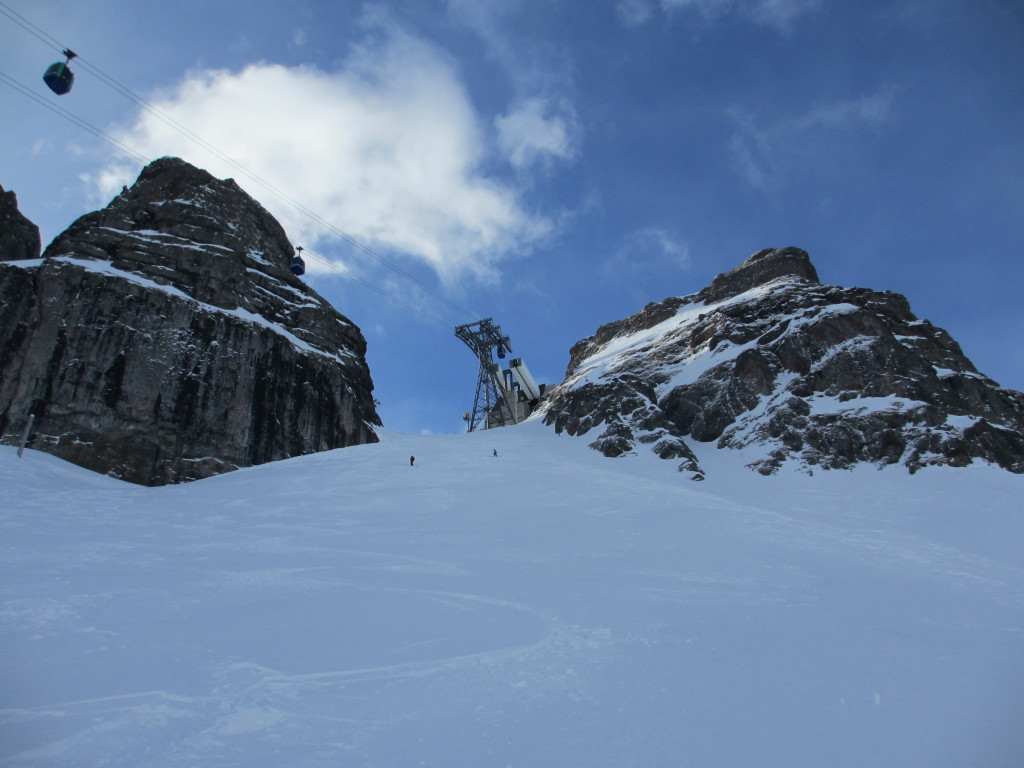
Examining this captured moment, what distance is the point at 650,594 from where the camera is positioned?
405 inches

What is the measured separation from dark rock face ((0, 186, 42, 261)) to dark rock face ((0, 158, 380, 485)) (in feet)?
25.9

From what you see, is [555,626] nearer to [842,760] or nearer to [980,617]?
[842,760]

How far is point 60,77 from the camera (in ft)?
49.2

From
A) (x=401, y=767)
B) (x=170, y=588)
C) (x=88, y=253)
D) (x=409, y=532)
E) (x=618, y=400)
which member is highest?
(x=88, y=253)

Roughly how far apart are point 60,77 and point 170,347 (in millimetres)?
20526

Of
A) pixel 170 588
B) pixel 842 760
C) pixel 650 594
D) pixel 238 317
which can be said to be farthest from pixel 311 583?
pixel 238 317

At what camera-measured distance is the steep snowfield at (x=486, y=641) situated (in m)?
5.28

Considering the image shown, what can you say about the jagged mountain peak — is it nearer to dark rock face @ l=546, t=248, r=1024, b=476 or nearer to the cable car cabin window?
dark rock face @ l=546, t=248, r=1024, b=476

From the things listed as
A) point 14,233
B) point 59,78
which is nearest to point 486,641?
point 59,78

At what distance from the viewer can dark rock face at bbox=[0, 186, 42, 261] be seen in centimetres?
3988

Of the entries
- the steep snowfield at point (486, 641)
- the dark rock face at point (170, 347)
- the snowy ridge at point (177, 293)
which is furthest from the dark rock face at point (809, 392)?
the snowy ridge at point (177, 293)

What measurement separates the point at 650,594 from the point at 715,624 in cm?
170

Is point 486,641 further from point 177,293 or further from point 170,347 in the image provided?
point 177,293

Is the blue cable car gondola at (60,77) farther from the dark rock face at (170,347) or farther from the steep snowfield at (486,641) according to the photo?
the dark rock face at (170,347)
